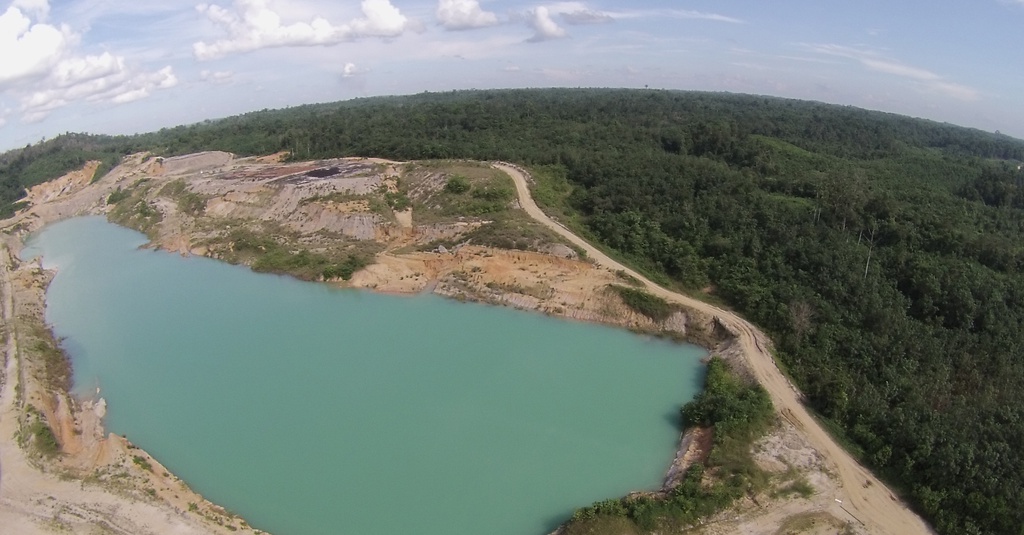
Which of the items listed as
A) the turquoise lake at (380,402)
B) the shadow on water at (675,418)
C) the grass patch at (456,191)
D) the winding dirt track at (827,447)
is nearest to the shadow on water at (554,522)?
the turquoise lake at (380,402)

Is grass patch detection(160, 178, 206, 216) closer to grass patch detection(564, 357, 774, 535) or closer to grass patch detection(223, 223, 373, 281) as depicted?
grass patch detection(223, 223, 373, 281)

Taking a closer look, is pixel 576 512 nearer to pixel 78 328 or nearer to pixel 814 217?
pixel 814 217

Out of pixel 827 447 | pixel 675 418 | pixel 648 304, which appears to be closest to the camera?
pixel 827 447

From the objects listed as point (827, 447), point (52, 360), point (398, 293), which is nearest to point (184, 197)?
point (52, 360)

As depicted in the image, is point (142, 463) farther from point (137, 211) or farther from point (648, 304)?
point (137, 211)

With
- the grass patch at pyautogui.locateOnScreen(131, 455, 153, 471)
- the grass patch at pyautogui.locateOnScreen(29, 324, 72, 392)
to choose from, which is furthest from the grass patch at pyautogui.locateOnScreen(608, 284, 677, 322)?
the grass patch at pyautogui.locateOnScreen(29, 324, 72, 392)

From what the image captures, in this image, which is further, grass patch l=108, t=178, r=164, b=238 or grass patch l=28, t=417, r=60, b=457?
grass patch l=108, t=178, r=164, b=238
